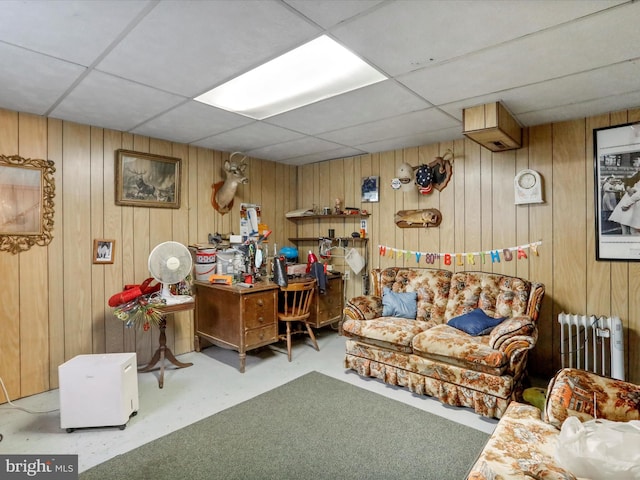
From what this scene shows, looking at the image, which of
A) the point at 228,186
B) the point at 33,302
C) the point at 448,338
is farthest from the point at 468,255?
the point at 33,302

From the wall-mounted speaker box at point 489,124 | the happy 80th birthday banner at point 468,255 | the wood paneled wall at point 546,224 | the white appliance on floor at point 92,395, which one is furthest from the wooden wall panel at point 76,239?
the wall-mounted speaker box at point 489,124

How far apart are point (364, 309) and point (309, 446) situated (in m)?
1.52

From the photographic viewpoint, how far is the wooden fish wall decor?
12.7ft

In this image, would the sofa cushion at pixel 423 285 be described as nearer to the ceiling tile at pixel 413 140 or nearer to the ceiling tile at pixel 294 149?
the ceiling tile at pixel 413 140

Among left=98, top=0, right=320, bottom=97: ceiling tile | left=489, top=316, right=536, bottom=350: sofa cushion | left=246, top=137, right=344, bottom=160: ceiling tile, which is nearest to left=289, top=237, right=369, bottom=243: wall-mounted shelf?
left=246, top=137, right=344, bottom=160: ceiling tile

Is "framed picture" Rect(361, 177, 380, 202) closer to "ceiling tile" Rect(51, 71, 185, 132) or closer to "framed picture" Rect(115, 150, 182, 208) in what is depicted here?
"framed picture" Rect(115, 150, 182, 208)

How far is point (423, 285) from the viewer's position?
12.0 ft

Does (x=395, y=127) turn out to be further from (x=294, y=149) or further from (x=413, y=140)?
(x=294, y=149)

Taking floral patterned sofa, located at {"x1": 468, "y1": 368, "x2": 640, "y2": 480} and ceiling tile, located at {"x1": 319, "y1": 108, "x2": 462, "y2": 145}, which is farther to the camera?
ceiling tile, located at {"x1": 319, "y1": 108, "x2": 462, "y2": 145}

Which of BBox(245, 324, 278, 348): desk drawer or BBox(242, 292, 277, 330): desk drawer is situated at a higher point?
BBox(242, 292, 277, 330): desk drawer

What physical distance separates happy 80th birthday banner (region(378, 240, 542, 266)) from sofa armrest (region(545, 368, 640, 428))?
1832 mm

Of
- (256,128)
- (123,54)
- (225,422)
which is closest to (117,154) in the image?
(256,128)

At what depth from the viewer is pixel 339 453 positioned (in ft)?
6.86

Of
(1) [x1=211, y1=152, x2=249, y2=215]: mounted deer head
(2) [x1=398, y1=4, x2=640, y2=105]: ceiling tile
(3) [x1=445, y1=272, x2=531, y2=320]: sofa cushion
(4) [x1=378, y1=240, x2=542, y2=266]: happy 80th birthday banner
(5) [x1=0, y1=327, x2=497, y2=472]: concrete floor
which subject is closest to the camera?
(2) [x1=398, y1=4, x2=640, y2=105]: ceiling tile
